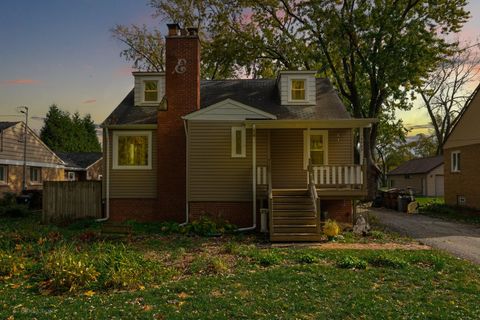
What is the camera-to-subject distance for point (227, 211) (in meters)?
14.0

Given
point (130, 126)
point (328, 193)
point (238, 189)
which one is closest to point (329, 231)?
point (328, 193)

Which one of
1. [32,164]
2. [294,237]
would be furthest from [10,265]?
[32,164]

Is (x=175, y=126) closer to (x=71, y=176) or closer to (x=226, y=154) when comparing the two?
(x=226, y=154)

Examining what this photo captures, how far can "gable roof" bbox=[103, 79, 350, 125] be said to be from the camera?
1547 centimetres

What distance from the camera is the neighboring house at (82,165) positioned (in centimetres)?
3409

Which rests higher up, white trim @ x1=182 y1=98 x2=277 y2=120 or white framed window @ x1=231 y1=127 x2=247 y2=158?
white trim @ x1=182 y1=98 x2=277 y2=120

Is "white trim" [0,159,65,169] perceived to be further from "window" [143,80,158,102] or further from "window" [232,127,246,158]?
"window" [232,127,246,158]

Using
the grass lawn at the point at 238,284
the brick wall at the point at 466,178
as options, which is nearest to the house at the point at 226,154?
the grass lawn at the point at 238,284

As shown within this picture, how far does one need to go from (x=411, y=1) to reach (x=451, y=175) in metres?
10.7

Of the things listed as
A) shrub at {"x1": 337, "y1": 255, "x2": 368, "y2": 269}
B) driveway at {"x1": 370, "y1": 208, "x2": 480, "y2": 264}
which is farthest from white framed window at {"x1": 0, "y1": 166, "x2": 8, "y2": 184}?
shrub at {"x1": 337, "y1": 255, "x2": 368, "y2": 269}

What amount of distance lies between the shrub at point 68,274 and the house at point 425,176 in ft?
120

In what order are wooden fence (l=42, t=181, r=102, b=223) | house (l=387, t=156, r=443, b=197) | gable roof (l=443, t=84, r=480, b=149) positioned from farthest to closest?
house (l=387, t=156, r=443, b=197) → gable roof (l=443, t=84, r=480, b=149) → wooden fence (l=42, t=181, r=102, b=223)

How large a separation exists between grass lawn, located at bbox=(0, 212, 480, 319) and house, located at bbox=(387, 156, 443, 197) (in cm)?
3086

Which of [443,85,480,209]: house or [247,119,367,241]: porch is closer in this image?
[247,119,367,241]: porch
